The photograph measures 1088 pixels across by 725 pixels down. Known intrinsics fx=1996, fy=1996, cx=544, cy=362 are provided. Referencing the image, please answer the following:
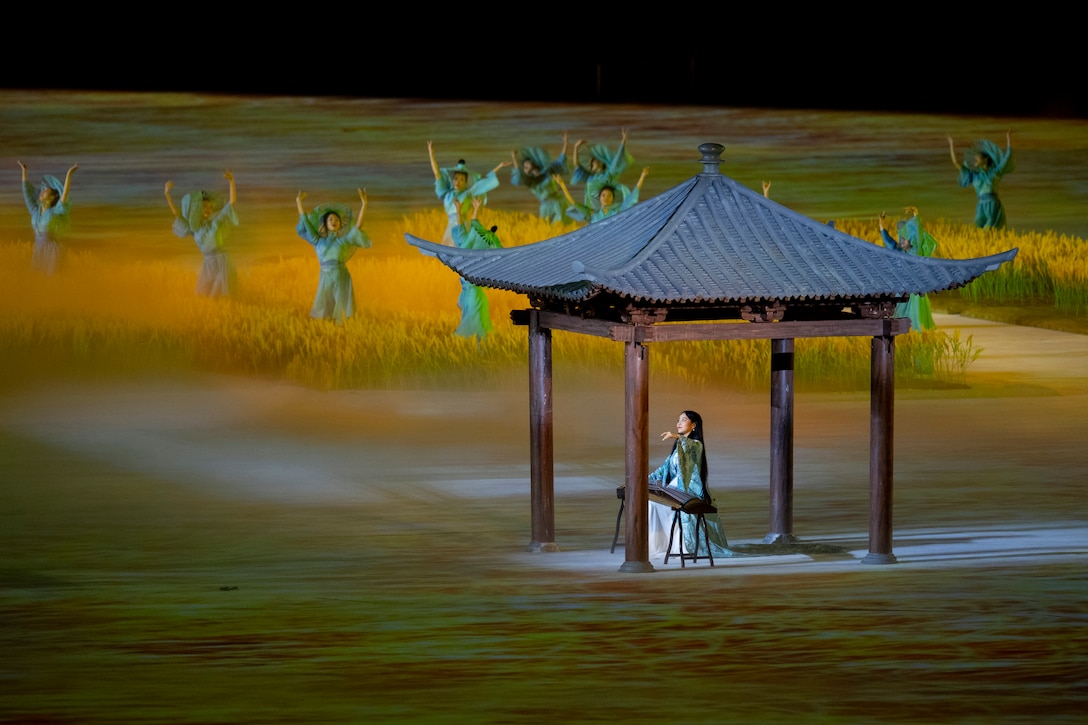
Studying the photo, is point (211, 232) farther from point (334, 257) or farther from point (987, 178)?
point (987, 178)

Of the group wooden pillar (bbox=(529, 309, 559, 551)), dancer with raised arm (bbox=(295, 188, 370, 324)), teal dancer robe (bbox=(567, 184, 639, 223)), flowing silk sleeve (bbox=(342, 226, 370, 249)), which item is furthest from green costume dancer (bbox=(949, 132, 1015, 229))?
wooden pillar (bbox=(529, 309, 559, 551))

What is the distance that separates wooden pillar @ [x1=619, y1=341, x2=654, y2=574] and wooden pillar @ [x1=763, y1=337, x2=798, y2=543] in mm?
1281

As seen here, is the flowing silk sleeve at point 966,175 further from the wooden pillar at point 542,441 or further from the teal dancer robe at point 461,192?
the wooden pillar at point 542,441

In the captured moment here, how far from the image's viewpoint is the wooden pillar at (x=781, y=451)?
1295cm

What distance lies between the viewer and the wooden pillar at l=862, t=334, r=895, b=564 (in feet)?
40.0

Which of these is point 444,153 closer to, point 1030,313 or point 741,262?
point 1030,313

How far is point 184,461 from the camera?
16547 mm

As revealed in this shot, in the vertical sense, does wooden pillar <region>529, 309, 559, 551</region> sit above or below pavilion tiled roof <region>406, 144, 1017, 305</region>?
below

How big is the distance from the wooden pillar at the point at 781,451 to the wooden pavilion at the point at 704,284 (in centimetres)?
61

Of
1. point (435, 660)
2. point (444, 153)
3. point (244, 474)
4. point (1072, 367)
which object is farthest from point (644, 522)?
point (444, 153)

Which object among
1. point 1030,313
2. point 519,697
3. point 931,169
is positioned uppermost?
point 931,169

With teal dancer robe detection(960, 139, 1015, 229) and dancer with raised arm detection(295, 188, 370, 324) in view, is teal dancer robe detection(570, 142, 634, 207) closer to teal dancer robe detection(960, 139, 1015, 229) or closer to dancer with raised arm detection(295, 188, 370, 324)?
dancer with raised arm detection(295, 188, 370, 324)

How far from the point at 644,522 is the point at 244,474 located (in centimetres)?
501

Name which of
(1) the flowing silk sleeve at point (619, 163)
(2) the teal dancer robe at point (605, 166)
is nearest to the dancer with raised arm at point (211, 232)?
(2) the teal dancer robe at point (605, 166)
